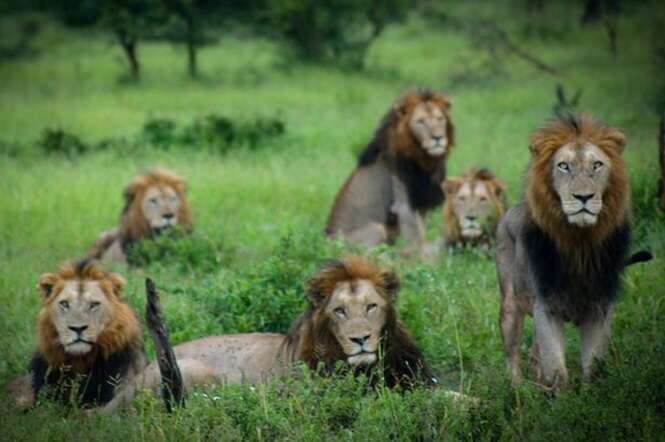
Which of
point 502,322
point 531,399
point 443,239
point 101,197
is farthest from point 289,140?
point 531,399

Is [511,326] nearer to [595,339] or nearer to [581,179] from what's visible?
[595,339]

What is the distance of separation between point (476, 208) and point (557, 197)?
3817 millimetres

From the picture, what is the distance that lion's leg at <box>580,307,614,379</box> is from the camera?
5.99m

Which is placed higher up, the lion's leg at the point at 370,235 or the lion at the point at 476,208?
the lion at the point at 476,208

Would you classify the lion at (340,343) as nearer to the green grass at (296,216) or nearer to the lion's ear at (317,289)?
the lion's ear at (317,289)

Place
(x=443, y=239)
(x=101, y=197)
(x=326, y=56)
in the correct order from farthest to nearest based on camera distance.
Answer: (x=326, y=56) < (x=101, y=197) < (x=443, y=239)

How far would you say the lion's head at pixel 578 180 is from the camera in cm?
580

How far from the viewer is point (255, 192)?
11.6 m

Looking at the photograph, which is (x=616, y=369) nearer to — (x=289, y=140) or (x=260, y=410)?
(x=260, y=410)

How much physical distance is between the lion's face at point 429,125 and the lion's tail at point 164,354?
471 centimetres

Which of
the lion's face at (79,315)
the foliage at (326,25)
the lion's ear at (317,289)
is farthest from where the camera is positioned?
the foliage at (326,25)

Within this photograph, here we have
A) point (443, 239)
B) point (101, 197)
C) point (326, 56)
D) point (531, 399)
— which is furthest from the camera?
point (326, 56)

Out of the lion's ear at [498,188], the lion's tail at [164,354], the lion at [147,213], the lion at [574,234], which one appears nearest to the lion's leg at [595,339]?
the lion at [574,234]

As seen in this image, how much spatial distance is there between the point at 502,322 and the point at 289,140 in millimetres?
7866
